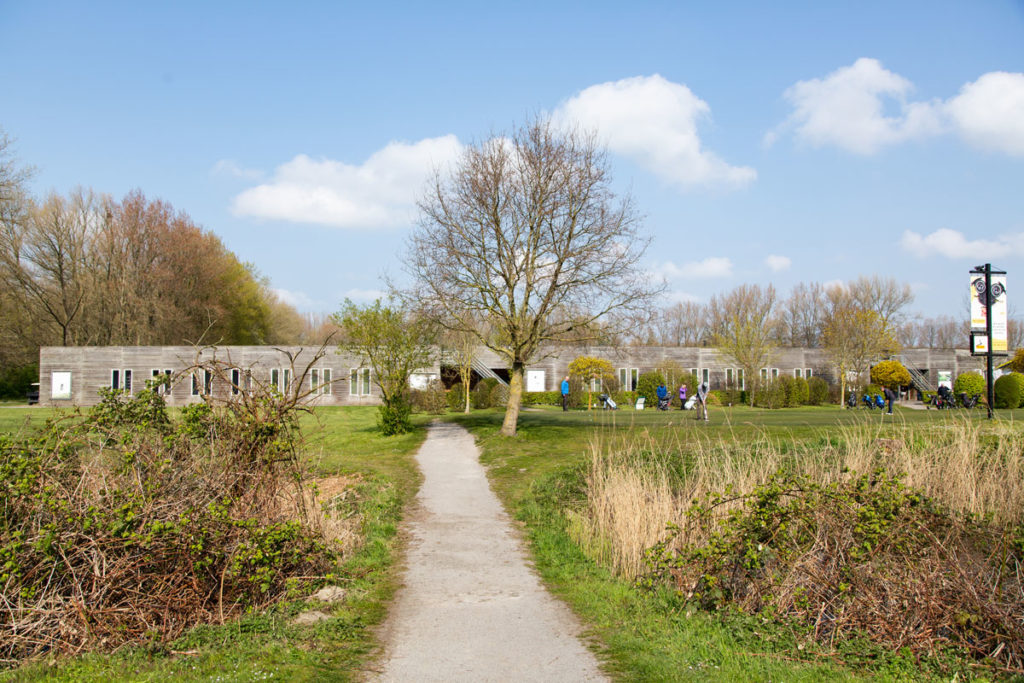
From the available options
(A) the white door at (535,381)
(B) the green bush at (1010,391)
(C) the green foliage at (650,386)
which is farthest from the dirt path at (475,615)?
(A) the white door at (535,381)

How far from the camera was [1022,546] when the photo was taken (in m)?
7.10

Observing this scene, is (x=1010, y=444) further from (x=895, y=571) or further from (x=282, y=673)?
(x=282, y=673)

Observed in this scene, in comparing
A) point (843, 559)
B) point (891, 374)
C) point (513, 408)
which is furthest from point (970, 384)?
point (843, 559)

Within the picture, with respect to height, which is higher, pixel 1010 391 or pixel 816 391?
pixel 1010 391

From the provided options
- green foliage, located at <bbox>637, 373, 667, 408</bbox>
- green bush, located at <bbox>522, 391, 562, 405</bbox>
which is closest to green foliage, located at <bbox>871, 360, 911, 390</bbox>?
green foliage, located at <bbox>637, 373, 667, 408</bbox>

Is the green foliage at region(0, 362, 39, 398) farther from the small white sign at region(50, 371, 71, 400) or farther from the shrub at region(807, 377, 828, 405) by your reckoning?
the shrub at region(807, 377, 828, 405)

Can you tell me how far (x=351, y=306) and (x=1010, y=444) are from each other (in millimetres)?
17634

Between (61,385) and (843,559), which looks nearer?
(843,559)

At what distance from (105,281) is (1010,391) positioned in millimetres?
52906

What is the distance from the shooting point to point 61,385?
44.1 m

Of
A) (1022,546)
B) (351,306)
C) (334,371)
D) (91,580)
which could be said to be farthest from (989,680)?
(334,371)

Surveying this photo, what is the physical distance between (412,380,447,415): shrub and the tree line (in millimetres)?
20828

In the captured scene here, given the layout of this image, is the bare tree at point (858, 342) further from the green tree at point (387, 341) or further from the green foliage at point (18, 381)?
the green foliage at point (18, 381)

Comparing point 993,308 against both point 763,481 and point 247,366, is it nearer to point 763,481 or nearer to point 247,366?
point 763,481
